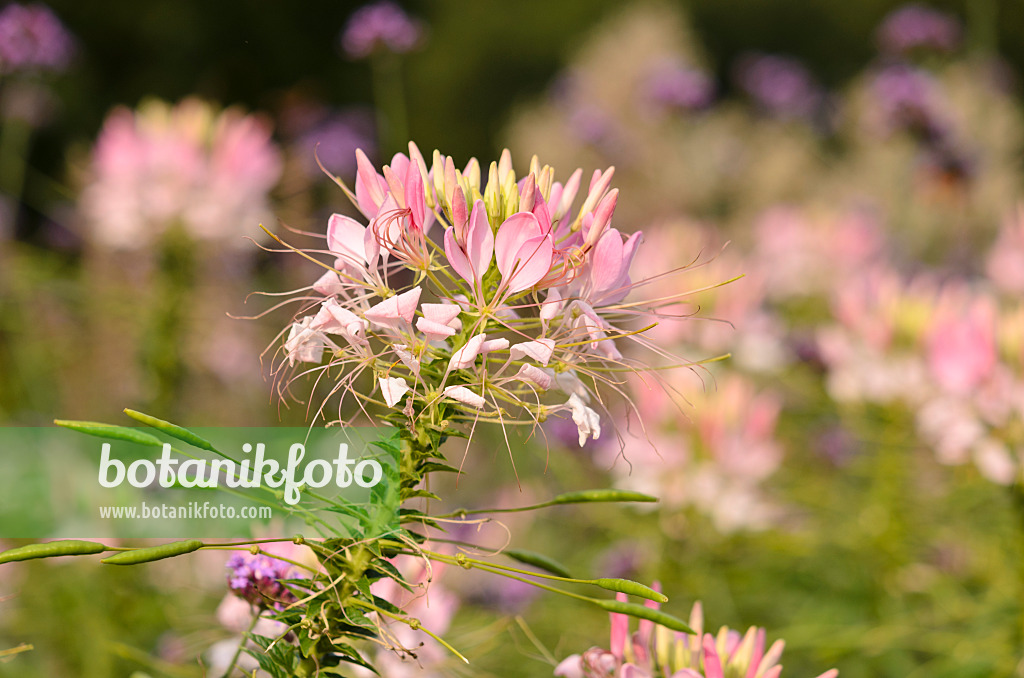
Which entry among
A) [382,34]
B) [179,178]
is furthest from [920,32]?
[179,178]

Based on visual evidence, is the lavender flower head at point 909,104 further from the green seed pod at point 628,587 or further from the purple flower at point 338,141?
the green seed pod at point 628,587

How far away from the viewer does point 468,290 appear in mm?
471

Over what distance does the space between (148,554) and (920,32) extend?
2.42 m

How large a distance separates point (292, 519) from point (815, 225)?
6.83 feet

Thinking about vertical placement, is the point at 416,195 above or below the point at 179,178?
below

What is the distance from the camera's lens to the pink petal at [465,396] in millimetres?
390

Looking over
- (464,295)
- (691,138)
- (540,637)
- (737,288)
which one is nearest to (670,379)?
(737,288)

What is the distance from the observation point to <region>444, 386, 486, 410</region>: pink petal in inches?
15.4

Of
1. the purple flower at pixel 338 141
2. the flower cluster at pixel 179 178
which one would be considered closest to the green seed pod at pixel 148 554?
the flower cluster at pixel 179 178

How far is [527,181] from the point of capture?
42 cm

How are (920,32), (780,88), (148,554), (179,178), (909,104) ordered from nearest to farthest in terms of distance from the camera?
(148,554) < (179,178) < (909,104) < (920,32) < (780,88)

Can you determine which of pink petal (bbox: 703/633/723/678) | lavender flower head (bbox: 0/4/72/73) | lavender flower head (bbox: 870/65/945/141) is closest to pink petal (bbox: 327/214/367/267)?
pink petal (bbox: 703/633/723/678)

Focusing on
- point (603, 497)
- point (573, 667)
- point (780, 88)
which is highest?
point (780, 88)

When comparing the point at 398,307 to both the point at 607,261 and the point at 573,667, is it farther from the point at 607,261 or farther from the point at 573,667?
the point at 573,667
